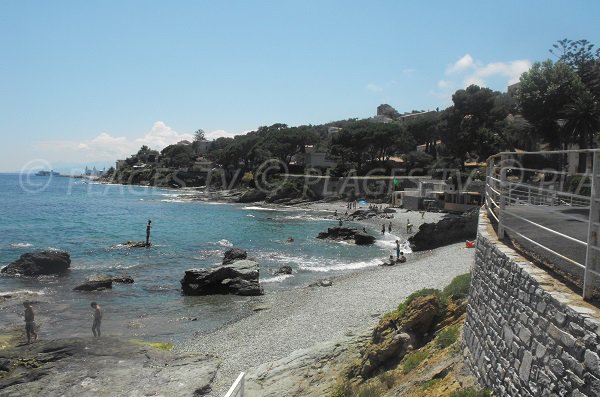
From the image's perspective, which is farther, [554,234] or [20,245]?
[20,245]

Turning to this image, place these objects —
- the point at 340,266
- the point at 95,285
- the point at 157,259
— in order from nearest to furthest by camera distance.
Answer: the point at 95,285
the point at 340,266
the point at 157,259

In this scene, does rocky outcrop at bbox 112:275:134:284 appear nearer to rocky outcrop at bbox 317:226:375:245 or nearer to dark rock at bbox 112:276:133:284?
dark rock at bbox 112:276:133:284

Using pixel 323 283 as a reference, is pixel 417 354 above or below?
above

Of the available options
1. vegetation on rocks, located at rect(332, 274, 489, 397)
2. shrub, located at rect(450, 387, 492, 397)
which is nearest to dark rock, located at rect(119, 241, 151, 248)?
vegetation on rocks, located at rect(332, 274, 489, 397)

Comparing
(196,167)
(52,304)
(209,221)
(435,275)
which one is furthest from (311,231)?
(196,167)

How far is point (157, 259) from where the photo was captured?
3609 cm

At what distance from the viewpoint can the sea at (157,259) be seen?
2085cm

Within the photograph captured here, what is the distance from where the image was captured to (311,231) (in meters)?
52.7

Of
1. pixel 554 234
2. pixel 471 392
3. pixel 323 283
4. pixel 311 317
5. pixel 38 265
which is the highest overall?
pixel 554 234

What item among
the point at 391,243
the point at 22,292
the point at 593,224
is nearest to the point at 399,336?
the point at 593,224

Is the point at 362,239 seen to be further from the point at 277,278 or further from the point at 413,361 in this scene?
the point at 413,361

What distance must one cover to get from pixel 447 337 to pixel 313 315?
10.8 meters

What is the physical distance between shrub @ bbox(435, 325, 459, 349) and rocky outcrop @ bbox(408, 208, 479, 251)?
2877 cm

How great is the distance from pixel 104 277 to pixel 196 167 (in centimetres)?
12948
